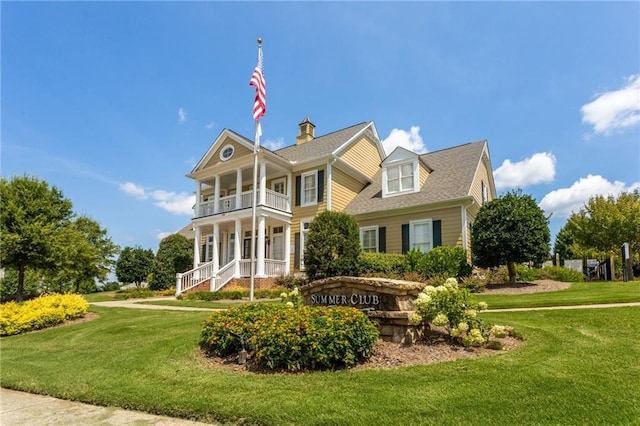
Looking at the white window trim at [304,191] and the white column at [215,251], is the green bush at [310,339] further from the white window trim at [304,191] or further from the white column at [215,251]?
the white window trim at [304,191]

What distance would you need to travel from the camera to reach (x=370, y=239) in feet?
63.9

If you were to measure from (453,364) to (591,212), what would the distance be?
25.1 meters

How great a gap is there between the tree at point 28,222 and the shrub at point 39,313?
154cm

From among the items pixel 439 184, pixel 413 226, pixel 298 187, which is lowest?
pixel 413 226

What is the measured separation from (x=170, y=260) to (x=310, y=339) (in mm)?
21364

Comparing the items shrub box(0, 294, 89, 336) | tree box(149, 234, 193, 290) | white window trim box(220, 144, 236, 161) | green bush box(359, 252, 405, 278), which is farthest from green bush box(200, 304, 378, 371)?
tree box(149, 234, 193, 290)

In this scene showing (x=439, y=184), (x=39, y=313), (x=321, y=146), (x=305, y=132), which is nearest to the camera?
(x=39, y=313)

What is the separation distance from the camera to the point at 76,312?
11266 millimetres

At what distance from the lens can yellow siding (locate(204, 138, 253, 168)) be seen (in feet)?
70.2

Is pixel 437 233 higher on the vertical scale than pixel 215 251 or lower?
higher

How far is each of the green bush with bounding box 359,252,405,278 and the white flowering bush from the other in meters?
9.53

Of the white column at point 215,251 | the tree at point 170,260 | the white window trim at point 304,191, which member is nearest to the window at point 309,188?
the white window trim at point 304,191

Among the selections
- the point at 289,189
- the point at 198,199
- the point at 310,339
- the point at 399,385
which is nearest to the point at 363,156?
the point at 289,189

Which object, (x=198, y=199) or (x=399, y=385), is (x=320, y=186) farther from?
(x=399, y=385)
